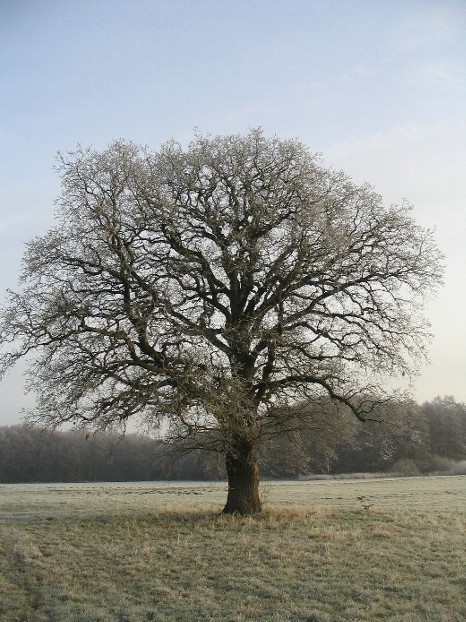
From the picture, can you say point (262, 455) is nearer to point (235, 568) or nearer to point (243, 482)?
point (243, 482)

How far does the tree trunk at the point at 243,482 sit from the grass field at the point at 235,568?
56cm

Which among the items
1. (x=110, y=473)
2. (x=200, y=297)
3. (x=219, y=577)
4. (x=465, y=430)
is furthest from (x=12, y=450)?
(x=219, y=577)

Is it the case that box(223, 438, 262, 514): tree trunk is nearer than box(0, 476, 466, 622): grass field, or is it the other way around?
box(0, 476, 466, 622): grass field

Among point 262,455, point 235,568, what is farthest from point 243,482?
point 235,568

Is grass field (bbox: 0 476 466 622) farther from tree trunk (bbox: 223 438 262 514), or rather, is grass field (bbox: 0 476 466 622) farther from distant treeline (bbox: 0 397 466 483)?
distant treeline (bbox: 0 397 466 483)

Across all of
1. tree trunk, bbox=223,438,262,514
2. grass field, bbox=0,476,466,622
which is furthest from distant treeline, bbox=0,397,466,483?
grass field, bbox=0,476,466,622

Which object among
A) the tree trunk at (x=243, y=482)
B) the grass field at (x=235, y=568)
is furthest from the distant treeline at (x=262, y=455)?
the grass field at (x=235, y=568)

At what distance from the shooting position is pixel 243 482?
18344 mm

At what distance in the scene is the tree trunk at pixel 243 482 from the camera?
717 inches

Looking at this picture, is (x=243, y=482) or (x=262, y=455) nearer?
(x=243, y=482)

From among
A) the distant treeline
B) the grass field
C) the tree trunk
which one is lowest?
the grass field

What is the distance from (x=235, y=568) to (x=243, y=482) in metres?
6.01

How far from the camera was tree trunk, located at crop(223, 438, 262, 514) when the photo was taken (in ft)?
59.7

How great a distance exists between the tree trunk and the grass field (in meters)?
0.56
